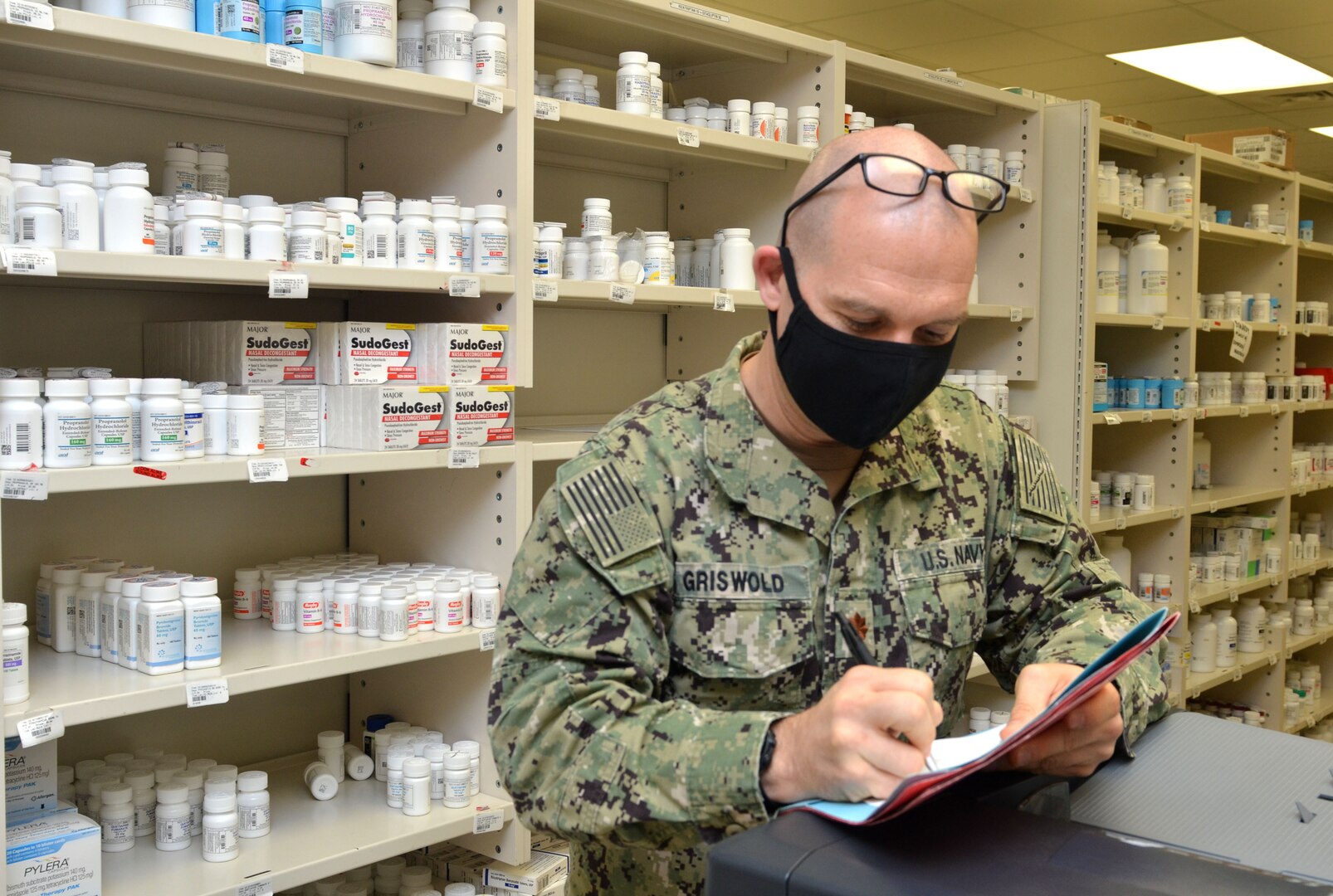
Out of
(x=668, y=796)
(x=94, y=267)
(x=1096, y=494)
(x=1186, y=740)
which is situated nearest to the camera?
(x=668, y=796)

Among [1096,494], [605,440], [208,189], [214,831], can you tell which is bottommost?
[214,831]

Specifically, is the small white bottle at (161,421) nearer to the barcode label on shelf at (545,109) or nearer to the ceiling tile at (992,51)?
the barcode label on shelf at (545,109)

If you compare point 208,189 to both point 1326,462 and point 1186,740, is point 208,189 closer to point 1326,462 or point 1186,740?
point 1186,740

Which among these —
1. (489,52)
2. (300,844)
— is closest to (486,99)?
(489,52)

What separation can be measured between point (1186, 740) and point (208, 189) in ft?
6.91

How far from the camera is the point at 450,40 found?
2539 mm

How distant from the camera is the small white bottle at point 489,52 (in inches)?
101

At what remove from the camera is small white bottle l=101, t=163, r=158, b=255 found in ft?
Answer: 6.84

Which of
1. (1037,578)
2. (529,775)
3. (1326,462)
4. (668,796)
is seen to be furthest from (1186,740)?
(1326,462)

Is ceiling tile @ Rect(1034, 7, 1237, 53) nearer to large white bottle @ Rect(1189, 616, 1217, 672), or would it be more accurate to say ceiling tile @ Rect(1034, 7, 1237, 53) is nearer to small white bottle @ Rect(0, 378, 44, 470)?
large white bottle @ Rect(1189, 616, 1217, 672)

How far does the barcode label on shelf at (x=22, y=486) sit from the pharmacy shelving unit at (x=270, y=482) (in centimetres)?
3

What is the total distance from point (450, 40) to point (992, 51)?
5335mm

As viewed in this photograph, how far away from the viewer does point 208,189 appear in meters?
2.45

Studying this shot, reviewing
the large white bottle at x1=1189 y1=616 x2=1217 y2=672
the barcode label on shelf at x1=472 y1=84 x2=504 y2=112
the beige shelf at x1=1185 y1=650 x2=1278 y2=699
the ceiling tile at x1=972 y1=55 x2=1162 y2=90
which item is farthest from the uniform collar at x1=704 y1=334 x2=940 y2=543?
the ceiling tile at x1=972 y1=55 x2=1162 y2=90
